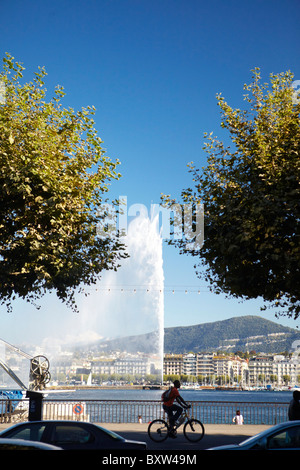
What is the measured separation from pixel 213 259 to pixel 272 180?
4.35 metres

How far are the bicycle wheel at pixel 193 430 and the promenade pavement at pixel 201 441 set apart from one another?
19cm

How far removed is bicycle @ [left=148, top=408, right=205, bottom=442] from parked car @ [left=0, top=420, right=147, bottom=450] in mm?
5689

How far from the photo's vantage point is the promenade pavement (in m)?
15.2

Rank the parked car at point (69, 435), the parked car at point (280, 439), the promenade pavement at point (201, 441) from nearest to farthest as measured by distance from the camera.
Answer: the parked car at point (280, 439) → the parked car at point (69, 435) → the promenade pavement at point (201, 441)

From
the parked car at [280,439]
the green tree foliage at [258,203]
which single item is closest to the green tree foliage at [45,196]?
the green tree foliage at [258,203]

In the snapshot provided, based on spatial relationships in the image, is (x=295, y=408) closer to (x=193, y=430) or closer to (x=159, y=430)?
(x=193, y=430)

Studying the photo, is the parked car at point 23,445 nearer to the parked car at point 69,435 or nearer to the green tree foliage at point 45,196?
the parked car at point 69,435

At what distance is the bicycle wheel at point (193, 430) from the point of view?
15.9m

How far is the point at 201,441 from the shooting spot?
16531 millimetres

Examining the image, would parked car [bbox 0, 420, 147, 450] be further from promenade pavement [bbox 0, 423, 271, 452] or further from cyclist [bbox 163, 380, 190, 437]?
cyclist [bbox 163, 380, 190, 437]

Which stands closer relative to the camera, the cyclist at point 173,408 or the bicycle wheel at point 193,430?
the cyclist at point 173,408

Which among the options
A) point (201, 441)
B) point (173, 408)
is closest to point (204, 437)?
point (201, 441)

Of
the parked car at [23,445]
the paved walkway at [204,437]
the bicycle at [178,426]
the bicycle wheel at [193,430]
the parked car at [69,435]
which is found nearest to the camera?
the parked car at [23,445]

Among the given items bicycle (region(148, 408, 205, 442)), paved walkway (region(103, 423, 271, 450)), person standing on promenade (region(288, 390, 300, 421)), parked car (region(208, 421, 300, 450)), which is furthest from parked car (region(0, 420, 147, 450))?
person standing on promenade (region(288, 390, 300, 421))
